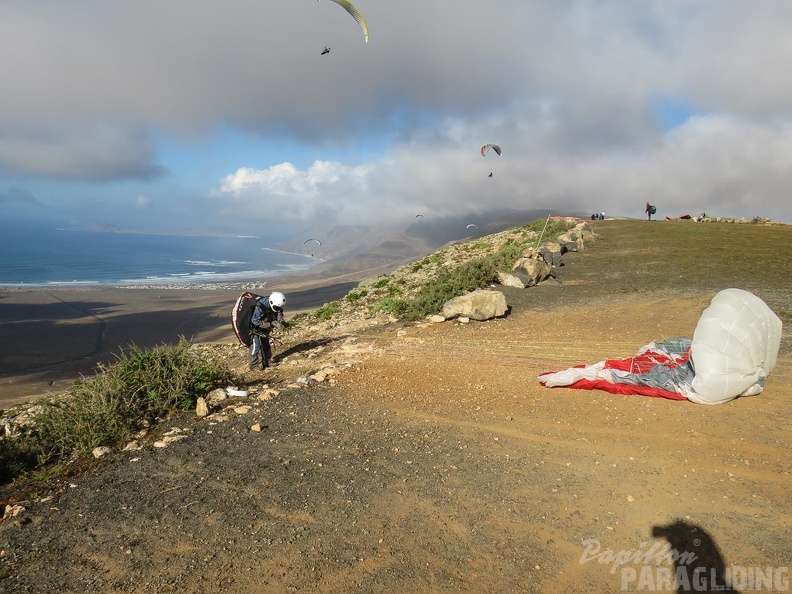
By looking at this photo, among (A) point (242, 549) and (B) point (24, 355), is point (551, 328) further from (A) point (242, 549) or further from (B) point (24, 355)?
(B) point (24, 355)

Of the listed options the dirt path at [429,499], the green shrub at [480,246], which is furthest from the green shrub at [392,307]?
the green shrub at [480,246]

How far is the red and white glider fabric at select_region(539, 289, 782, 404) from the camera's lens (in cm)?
714

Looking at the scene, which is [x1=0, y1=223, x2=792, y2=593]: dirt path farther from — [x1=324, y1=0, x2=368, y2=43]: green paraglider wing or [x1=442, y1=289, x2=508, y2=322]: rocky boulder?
[x1=324, y1=0, x2=368, y2=43]: green paraglider wing

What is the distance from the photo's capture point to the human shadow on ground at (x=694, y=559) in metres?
3.95

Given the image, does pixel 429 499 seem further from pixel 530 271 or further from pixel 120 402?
pixel 530 271

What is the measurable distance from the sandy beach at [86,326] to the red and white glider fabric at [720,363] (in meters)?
17.9

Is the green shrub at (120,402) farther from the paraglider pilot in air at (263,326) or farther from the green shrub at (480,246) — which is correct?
the green shrub at (480,246)

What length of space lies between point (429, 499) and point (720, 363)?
17.4 ft

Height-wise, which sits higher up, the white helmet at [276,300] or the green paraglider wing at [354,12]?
the green paraglider wing at [354,12]


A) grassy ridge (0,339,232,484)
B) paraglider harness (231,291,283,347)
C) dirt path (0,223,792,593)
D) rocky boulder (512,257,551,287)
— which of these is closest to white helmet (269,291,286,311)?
paraglider harness (231,291,283,347)

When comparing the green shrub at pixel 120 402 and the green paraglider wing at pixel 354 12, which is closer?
the green shrub at pixel 120 402

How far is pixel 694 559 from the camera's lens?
13.9ft

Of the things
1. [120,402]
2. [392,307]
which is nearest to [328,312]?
[392,307]

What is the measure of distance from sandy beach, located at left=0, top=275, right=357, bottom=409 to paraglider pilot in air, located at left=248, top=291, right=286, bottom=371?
33.3 feet
